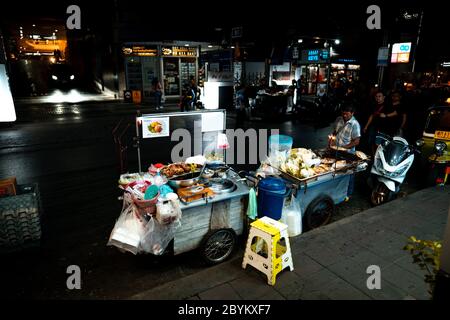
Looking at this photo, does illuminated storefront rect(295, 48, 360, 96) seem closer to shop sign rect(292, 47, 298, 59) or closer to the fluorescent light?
shop sign rect(292, 47, 298, 59)

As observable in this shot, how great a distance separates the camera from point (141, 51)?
25297 millimetres

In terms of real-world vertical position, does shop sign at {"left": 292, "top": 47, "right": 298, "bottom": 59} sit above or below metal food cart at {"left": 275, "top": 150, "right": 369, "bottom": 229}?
above

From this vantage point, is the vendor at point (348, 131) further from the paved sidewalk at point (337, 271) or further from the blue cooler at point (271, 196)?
the blue cooler at point (271, 196)

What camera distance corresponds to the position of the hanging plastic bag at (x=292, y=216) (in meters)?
4.92

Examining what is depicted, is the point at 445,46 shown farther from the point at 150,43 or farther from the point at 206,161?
the point at 206,161

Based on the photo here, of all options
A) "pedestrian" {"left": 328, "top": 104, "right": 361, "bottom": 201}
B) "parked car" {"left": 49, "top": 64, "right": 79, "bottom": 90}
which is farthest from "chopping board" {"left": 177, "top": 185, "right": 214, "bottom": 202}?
"parked car" {"left": 49, "top": 64, "right": 79, "bottom": 90}

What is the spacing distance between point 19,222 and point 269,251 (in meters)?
3.75

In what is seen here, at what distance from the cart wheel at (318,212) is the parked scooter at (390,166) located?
1.46 metres

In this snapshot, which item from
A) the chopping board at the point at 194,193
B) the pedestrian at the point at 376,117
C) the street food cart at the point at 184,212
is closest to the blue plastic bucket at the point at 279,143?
the street food cart at the point at 184,212

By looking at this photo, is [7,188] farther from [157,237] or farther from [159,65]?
[159,65]

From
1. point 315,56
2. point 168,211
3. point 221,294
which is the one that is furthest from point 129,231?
point 315,56

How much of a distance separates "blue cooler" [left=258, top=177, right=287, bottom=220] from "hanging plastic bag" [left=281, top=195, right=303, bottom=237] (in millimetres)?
241

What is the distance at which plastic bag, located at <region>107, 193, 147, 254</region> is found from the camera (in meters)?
3.95
